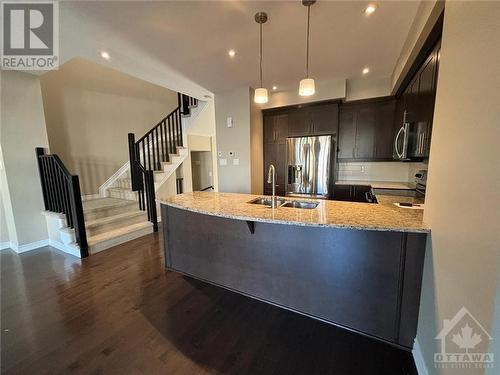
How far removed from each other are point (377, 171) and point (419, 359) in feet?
11.3

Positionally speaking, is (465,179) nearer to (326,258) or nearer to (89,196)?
(326,258)

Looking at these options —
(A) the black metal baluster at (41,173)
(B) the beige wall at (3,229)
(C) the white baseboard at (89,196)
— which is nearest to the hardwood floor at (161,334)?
(A) the black metal baluster at (41,173)

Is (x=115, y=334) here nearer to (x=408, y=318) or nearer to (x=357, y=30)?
(x=408, y=318)

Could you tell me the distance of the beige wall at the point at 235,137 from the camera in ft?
13.3

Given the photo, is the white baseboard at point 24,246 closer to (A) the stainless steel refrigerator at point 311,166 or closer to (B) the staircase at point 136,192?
(B) the staircase at point 136,192

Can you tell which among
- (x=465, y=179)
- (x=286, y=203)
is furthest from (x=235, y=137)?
(x=465, y=179)

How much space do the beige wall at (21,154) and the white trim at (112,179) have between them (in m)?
1.48

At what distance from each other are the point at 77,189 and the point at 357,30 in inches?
155

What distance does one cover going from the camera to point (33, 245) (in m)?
3.32

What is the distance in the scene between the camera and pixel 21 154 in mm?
3102

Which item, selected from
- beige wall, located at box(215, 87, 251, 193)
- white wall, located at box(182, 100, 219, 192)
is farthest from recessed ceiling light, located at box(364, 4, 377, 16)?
white wall, located at box(182, 100, 219, 192)

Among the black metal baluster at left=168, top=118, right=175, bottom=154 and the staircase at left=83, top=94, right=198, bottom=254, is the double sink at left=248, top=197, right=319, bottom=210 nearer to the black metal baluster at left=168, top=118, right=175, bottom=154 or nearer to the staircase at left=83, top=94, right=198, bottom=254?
the staircase at left=83, top=94, right=198, bottom=254

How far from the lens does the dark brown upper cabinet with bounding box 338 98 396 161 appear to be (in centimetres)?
374

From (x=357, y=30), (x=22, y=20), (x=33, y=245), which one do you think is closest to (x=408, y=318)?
(x=357, y=30)
